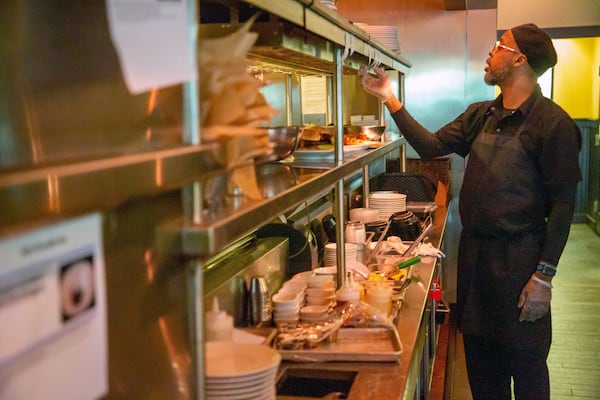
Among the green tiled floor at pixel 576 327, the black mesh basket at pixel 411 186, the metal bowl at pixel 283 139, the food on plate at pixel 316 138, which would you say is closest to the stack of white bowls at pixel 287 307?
the metal bowl at pixel 283 139

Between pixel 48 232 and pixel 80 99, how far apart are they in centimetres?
31

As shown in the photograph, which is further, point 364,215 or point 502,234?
point 364,215

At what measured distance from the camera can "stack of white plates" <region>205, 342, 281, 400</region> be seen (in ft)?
4.52

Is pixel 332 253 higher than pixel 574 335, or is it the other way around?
pixel 332 253

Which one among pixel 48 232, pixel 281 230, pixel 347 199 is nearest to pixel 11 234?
pixel 48 232

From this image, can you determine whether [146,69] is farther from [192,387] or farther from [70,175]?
[192,387]

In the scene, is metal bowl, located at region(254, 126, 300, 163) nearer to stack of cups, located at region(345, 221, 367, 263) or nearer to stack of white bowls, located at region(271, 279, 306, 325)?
stack of white bowls, located at region(271, 279, 306, 325)

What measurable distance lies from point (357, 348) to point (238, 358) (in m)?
0.64

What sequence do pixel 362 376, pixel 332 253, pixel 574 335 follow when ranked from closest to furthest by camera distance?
pixel 362 376 < pixel 332 253 < pixel 574 335

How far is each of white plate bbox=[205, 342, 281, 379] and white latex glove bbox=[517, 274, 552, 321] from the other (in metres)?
1.98

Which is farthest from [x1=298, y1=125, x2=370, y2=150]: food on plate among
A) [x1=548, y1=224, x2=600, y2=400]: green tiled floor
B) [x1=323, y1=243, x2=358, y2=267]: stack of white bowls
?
[x1=548, y1=224, x2=600, y2=400]: green tiled floor

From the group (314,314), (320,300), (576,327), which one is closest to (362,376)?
(314,314)

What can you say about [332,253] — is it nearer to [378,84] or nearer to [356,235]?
[356,235]

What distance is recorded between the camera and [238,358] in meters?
1.50
